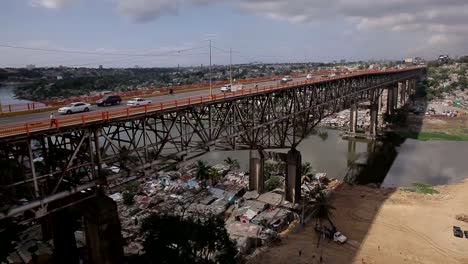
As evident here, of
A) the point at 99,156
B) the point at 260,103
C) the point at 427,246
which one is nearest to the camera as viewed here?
the point at 99,156

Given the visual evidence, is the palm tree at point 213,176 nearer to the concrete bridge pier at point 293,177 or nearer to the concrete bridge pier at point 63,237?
the concrete bridge pier at point 293,177

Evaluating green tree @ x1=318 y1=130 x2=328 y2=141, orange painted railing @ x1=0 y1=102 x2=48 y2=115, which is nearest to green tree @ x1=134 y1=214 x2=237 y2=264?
orange painted railing @ x1=0 y1=102 x2=48 y2=115

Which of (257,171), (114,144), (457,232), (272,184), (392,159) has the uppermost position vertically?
(114,144)

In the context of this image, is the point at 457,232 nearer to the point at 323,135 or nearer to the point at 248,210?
the point at 248,210

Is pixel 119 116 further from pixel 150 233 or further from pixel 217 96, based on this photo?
pixel 217 96


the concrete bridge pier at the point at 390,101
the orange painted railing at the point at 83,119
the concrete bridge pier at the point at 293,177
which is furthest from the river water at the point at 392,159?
the orange painted railing at the point at 83,119

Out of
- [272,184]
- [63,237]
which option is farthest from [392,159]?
[63,237]

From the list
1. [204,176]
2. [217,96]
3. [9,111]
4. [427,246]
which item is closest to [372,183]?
[427,246]
